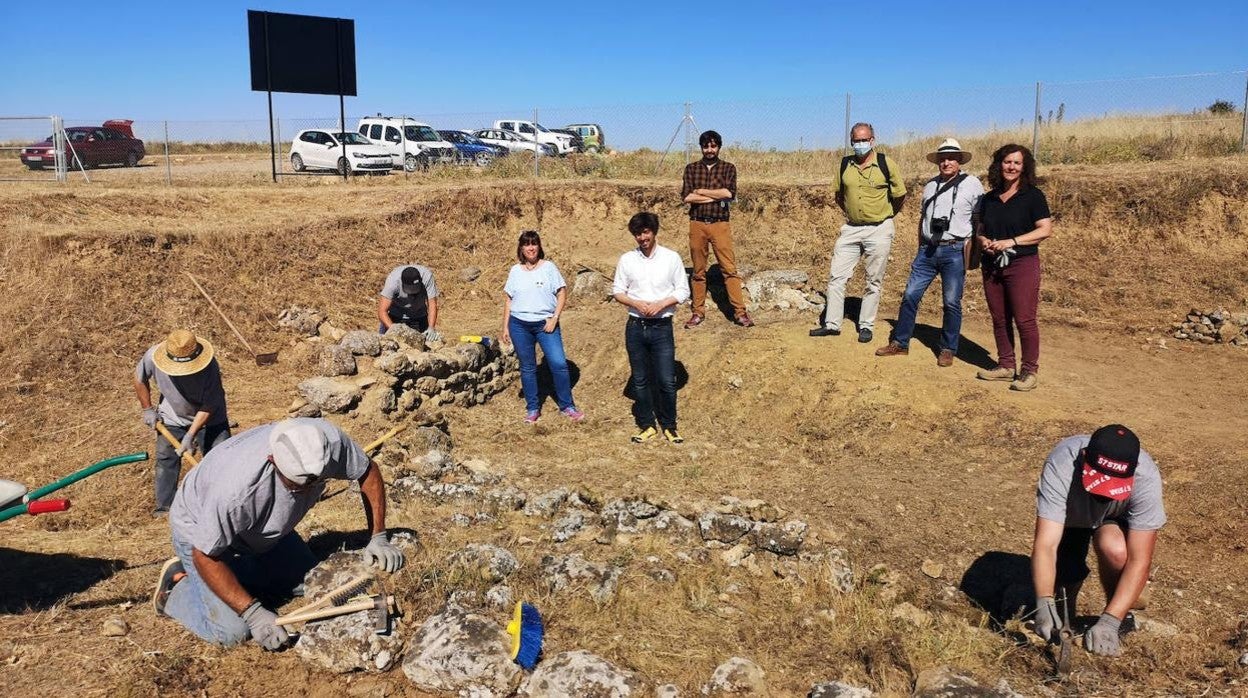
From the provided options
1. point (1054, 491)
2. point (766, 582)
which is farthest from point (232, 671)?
point (1054, 491)

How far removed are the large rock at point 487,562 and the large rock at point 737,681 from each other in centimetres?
127

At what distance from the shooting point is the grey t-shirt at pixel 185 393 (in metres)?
5.36

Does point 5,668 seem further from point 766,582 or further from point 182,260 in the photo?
point 182,260

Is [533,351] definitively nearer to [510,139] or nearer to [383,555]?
[383,555]

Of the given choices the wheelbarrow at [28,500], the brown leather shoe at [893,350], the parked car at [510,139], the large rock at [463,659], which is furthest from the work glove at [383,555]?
the parked car at [510,139]

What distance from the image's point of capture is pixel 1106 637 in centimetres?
385

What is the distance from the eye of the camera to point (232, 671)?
12.8 ft

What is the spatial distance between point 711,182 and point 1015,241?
2856mm

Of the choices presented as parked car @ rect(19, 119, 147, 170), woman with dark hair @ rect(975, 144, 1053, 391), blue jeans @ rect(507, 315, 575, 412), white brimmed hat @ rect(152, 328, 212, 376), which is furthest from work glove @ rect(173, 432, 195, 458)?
parked car @ rect(19, 119, 147, 170)

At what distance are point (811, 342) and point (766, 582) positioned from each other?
361cm

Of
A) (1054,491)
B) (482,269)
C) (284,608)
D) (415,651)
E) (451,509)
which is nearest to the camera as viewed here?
(1054,491)

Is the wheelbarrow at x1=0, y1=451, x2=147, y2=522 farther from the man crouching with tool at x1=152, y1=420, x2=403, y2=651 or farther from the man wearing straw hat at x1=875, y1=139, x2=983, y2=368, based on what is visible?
the man wearing straw hat at x1=875, y1=139, x2=983, y2=368

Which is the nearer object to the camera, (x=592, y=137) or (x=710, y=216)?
(x=710, y=216)

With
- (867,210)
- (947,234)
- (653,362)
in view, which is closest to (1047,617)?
(653,362)
